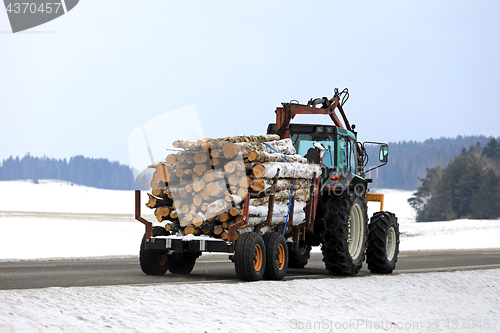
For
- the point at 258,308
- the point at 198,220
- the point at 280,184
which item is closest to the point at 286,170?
the point at 280,184

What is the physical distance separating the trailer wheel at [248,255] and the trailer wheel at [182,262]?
2.25 m

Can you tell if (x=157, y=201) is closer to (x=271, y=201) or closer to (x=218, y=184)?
(x=218, y=184)

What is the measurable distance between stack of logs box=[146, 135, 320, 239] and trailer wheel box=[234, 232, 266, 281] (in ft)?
0.95

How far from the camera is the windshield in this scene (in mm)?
13875

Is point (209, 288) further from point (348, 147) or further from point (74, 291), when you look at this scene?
point (348, 147)

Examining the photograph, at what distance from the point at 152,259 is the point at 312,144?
407 cm

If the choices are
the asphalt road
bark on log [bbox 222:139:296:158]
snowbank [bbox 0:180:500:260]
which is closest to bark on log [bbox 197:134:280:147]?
bark on log [bbox 222:139:296:158]

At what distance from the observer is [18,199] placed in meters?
70.3

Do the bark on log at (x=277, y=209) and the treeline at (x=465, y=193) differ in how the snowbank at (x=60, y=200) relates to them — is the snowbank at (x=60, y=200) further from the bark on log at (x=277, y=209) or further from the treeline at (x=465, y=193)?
the bark on log at (x=277, y=209)

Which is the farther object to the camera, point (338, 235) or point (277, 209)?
point (338, 235)

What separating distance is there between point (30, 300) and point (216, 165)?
15.3ft

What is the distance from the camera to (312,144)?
1396cm

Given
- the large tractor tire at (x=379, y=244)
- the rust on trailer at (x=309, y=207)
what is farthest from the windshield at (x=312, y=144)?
the large tractor tire at (x=379, y=244)

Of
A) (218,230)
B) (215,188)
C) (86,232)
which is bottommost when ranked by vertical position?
(86,232)
